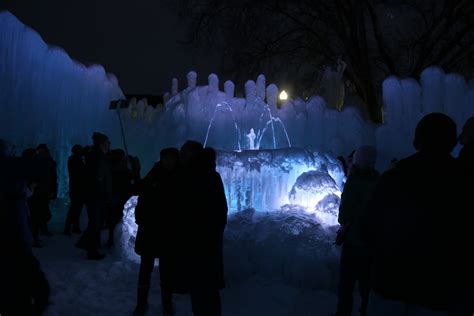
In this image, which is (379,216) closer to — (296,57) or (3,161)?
(3,161)

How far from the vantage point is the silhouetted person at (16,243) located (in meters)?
3.54

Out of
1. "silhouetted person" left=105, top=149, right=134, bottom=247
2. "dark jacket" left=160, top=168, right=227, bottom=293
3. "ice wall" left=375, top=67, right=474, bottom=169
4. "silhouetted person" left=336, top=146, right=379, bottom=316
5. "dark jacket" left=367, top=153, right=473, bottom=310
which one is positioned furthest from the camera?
"ice wall" left=375, top=67, right=474, bottom=169

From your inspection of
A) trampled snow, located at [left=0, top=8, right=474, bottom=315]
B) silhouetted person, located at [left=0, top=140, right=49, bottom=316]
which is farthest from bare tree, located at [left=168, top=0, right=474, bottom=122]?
silhouetted person, located at [left=0, top=140, right=49, bottom=316]

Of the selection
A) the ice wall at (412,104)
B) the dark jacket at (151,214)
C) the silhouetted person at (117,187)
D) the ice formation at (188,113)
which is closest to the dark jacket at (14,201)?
the dark jacket at (151,214)

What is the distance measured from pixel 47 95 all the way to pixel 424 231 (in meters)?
10.8

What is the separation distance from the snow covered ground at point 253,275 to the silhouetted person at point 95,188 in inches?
9.9

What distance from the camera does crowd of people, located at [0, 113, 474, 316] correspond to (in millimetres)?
2285

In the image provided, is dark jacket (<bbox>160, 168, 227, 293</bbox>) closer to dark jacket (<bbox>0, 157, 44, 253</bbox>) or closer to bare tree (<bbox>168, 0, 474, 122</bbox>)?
dark jacket (<bbox>0, 157, 44, 253</bbox>)

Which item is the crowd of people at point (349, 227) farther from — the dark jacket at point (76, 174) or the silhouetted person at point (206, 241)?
the dark jacket at point (76, 174)

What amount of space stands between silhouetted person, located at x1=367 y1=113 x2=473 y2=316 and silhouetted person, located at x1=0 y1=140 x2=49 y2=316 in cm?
255

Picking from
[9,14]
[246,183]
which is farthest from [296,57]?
[246,183]

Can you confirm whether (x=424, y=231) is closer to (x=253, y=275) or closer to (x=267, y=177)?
(x=253, y=275)

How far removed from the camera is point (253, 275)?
6039mm

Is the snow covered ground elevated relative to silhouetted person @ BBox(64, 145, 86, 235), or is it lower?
lower
